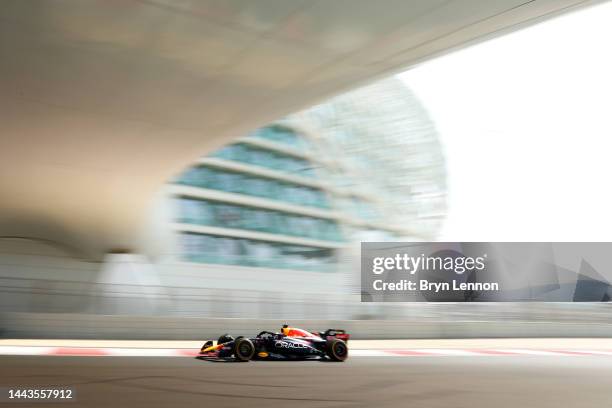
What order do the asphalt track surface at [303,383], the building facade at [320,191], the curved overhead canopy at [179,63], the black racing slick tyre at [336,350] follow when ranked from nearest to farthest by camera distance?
1. the asphalt track surface at [303,383]
2. the curved overhead canopy at [179,63]
3. the black racing slick tyre at [336,350]
4. the building facade at [320,191]

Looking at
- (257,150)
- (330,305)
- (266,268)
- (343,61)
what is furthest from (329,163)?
(343,61)

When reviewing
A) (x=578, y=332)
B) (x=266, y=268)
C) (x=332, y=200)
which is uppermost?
(x=332, y=200)

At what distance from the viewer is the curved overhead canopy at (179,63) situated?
8.34 metres

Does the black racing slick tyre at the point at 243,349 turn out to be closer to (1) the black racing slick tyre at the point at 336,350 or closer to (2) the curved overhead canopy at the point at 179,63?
(1) the black racing slick tyre at the point at 336,350

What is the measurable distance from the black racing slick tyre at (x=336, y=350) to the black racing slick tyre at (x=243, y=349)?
1.33m

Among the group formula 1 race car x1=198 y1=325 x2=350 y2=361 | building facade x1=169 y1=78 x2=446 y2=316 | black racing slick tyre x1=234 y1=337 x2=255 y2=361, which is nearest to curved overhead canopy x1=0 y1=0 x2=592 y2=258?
formula 1 race car x1=198 y1=325 x2=350 y2=361

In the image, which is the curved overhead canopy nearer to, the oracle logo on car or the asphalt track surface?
the oracle logo on car

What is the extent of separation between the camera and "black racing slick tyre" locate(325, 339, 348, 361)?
1004 centimetres

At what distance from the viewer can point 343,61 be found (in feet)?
32.6

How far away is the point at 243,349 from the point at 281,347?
0.67 meters

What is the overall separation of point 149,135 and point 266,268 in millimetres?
31472

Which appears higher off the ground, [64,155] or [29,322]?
[64,155]

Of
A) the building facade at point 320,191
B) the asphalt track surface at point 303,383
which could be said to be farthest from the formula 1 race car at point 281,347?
the building facade at point 320,191

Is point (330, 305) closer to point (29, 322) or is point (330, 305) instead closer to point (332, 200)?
point (29, 322)
